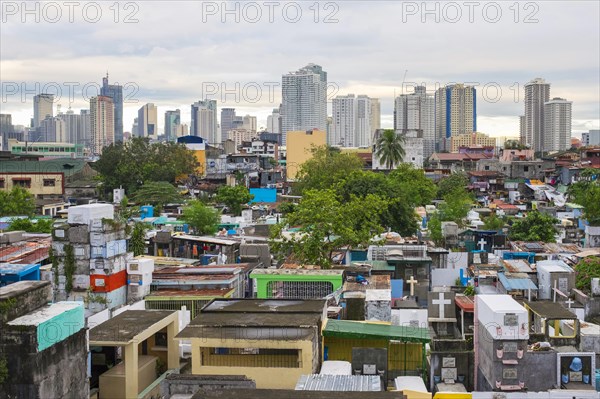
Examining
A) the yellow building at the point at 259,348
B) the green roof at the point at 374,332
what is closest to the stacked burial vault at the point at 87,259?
the yellow building at the point at 259,348

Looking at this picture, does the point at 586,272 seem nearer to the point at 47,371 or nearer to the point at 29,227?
the point at 47,371

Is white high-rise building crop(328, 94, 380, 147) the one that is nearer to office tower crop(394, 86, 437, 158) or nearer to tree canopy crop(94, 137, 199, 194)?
office tower crop(394, 86, 437, 158)

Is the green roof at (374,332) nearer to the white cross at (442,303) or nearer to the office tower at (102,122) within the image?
the white cross at (442,303)

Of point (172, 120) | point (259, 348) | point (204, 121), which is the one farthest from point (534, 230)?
point (172, 120)

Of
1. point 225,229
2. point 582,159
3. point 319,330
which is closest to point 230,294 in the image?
point 319,330

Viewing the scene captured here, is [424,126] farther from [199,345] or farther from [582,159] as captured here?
[199,345]

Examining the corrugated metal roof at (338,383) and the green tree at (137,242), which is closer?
the corrugated metal roof at (338,383)

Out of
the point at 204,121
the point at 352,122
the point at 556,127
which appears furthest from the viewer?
the point at 204,121
